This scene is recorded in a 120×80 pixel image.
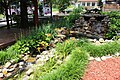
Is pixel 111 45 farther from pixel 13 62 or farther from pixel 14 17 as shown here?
pixel 14 17

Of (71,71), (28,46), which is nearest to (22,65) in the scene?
(28,46)

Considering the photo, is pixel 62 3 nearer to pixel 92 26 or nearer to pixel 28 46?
pixel 92 26

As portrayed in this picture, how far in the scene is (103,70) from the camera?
625 centimetres

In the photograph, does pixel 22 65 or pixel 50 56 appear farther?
pixel 22 65

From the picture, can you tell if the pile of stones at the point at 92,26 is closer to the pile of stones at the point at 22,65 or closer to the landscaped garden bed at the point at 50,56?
the landscaped garden bed at the point at 50,56

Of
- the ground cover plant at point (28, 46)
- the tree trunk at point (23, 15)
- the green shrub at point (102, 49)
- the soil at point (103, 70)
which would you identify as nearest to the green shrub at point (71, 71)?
the soil at point (103, 70)

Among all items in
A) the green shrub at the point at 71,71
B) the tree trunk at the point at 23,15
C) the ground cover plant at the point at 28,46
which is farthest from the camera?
the tree trunk at the point at 23,15

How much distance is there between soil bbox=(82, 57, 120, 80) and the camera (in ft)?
19.2

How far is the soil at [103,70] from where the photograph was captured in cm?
587

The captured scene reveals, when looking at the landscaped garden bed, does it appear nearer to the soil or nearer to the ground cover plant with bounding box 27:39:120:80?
the ground cover plant with bounding box 27:39:120:80

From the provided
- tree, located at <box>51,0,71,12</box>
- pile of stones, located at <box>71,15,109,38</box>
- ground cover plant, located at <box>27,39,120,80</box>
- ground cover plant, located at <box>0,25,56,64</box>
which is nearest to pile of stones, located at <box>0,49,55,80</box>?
ground cover plant, located at <box>0,25,56,64</box>

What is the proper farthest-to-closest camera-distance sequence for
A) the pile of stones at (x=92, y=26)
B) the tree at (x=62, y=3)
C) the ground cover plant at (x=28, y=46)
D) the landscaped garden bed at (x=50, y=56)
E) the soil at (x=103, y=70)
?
the tree at (x=62, y=3)
the pile of stones at (x=92, y=26)
the ground cover plant at (x=28, y=46)
the landscaped garden bed at (x=50, y=56)
the soil at (x=103, y=70)

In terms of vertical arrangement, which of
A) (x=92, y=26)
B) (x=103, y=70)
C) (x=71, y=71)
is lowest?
(x=103, y=70)

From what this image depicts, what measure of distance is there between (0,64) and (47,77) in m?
3.13
